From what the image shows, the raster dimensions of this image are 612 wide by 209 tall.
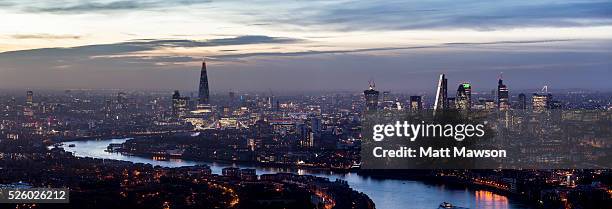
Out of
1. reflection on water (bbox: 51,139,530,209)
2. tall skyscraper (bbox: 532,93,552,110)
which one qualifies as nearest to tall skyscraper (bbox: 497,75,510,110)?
tall skyscraper (bbox: 532,93,552,110)

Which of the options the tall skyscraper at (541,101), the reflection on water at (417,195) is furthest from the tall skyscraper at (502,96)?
the reflection on water at (417,195)

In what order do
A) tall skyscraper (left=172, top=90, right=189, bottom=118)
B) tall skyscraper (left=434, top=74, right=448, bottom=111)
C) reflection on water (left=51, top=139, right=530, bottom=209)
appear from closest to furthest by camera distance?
reflection on water (left=51, top=139, right=530, bottom=209), tall skyscraper (left=434, top=74, right=448, bottom=111), tall skyscraper (left=172, top=90, right=189, bottom=118)

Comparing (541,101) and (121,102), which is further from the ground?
(541,101)

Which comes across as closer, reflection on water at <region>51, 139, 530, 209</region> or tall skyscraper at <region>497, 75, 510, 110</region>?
reflection on water at <region>51, 139, 530, 209</region>

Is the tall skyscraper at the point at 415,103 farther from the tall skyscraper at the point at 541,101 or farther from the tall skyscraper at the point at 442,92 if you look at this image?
the tall skyscraper at the point at 541,101

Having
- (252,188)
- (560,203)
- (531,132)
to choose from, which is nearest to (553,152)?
(531,132)

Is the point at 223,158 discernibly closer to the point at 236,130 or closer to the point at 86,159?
the point at 86,159

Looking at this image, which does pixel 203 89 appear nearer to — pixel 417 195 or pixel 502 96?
pixel 502 96

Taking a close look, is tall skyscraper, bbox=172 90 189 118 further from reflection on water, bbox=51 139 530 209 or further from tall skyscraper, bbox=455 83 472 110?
reflection on water, bbox=51 139 530 209

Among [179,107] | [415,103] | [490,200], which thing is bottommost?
[490,200]

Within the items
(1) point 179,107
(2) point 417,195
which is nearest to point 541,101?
(1) point 179,107
